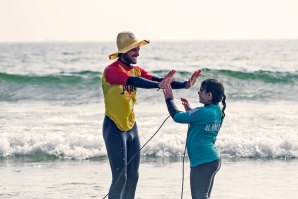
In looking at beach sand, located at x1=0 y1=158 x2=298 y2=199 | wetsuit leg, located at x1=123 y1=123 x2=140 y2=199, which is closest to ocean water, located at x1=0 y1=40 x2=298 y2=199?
beach sand, located at x1=0 y1=158 x2=298 y2=199

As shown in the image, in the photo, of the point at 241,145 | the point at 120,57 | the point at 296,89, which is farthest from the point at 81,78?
the point at 120,57

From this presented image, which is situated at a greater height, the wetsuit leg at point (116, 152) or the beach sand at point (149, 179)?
the wetsuit leg at point (116, 152)

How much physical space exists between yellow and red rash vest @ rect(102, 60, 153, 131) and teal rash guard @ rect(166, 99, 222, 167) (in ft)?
1.51

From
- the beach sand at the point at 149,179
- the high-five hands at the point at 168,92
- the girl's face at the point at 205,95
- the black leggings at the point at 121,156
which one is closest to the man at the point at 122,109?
the black leggings at the point at 121,156

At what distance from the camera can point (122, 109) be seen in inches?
286

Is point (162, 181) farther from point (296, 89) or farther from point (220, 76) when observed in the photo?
point (220, 76)

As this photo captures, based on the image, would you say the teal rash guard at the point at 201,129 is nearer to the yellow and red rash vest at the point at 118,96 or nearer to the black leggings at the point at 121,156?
the yellow and red rash vest at the point at 118,96

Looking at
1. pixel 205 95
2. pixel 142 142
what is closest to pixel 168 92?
pixel 205 95

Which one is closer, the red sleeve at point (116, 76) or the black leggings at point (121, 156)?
the red sleeve at point (116, 76)

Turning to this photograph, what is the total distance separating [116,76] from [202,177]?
121 centimetres

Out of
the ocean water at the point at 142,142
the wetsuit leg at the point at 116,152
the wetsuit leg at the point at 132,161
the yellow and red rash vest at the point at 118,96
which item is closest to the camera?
the yellow and red rash vest at the point at 118,96

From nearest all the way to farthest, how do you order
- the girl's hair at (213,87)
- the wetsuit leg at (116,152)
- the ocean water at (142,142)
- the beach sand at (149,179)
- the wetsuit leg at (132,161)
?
the girl's hair at (213,87) → the wetsuit leg at (116,152) → the wetsuit leg at (132,161) → the beach sand at (149,179) → the ocean water at (142,142)

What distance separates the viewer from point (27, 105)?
24.2 m

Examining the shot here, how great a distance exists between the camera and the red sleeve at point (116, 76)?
7082 mm
